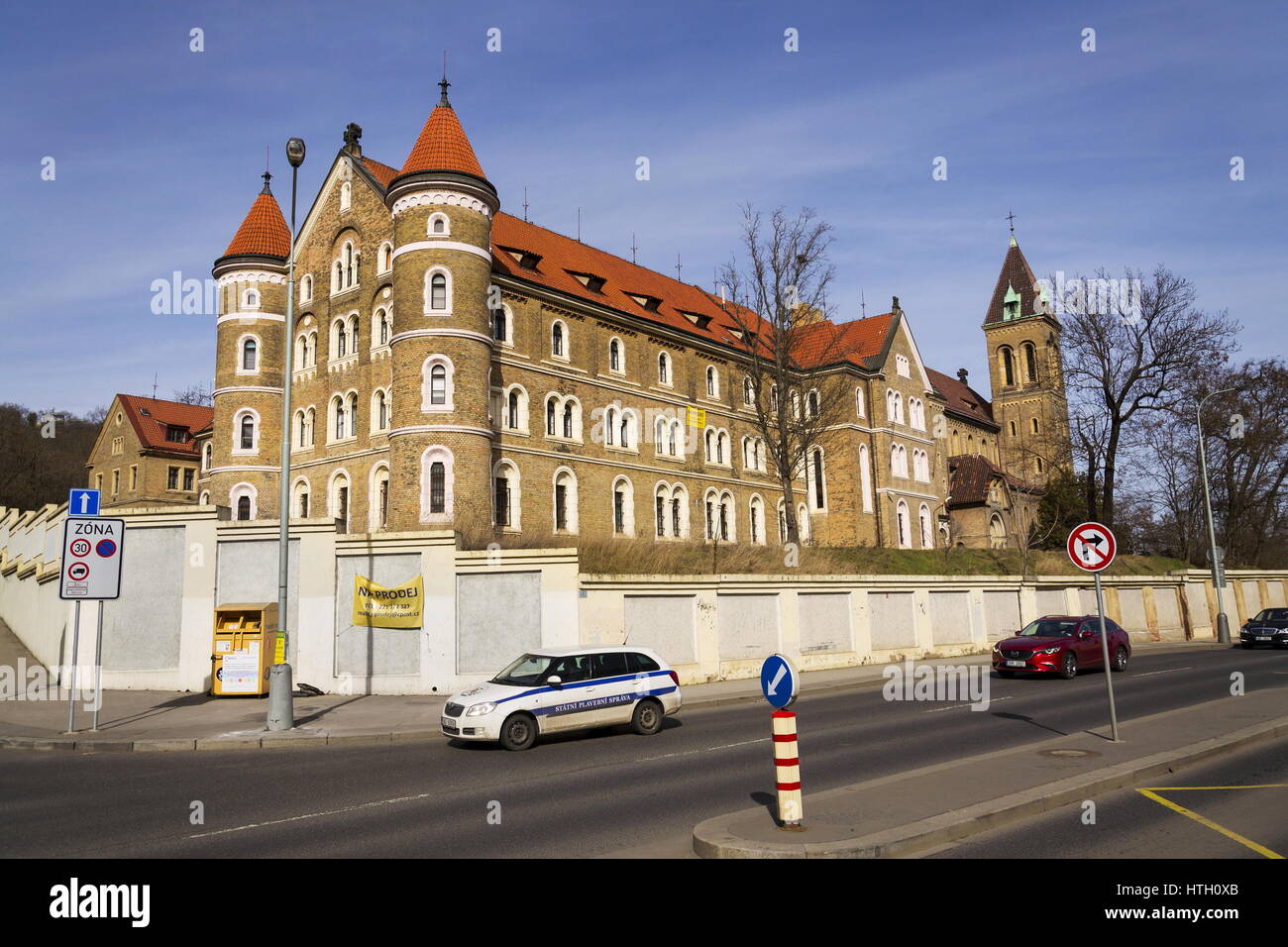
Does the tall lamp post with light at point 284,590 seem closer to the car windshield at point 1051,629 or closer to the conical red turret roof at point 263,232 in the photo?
the car windshield at point 1051,629

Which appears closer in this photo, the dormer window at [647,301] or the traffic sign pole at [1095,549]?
the traffic sign pole at [1095,549]

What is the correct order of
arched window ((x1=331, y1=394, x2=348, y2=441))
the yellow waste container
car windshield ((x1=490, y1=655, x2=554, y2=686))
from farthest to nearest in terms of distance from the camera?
1. arched window ((x1=331, y1=394, x2=348, y2=441))
2. the yellow waste container
3. car windshield ((x1=490, y1=655, x2=554, y2=686))

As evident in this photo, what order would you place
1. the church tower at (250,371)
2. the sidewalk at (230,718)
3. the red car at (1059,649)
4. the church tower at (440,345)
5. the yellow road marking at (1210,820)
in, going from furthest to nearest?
the church tower at (250,371), the church tower at (440,345), the red car at (1059,649), the sidewalk at (230,718), the yellow road marking at (1210,820)

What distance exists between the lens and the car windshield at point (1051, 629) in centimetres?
2264

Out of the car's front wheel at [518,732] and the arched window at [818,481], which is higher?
the arched window at [818,481]

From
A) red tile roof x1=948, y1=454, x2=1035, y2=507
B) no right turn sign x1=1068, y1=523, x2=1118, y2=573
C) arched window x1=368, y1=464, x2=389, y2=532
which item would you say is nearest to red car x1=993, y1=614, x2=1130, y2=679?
no right turn sign x1=1068, y1=523, x2=1118, y2=573

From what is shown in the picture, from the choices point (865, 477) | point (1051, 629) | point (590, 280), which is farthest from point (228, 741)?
point (865, 477)

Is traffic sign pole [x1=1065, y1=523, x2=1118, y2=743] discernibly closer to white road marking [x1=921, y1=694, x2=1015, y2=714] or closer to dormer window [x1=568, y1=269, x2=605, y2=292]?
white road marking [x1=921, y1=694, x2=1015, y2=714]

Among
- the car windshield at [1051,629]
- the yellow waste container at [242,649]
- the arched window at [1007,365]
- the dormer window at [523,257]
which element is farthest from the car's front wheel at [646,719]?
the arched window at [1007,365]

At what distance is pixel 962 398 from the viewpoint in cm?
8375

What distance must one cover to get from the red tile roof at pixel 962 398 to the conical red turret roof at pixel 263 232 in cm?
5439

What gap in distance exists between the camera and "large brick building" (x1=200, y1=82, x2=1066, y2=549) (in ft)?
108

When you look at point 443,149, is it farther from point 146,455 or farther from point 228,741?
point 146,455

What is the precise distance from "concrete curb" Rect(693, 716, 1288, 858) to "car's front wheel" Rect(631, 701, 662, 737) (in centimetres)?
699
